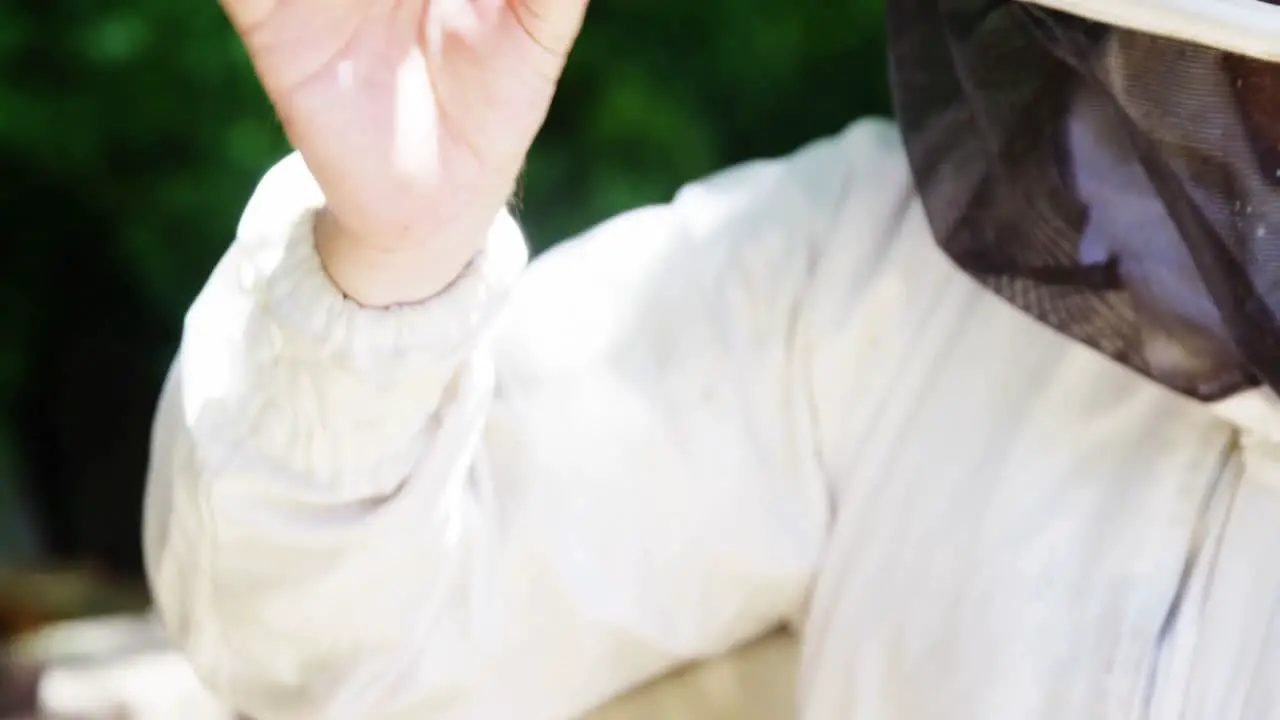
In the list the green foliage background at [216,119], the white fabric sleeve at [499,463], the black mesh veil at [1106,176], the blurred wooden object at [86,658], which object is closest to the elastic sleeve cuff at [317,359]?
the white fabric sleeve at [499,463]

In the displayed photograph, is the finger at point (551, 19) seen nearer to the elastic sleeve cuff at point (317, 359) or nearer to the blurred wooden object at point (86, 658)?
the elastic sleeve cuff at point (317, 359)

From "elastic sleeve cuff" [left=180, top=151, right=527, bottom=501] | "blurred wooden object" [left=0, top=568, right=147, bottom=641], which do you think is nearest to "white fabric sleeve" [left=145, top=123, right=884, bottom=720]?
"elastic sleeve cuff" [left=180, top=151, right=527, bottom=501]

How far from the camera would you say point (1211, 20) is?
1.36ft

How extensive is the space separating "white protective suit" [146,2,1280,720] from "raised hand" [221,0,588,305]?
0.07ft

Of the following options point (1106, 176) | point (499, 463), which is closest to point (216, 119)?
point (499, 463)

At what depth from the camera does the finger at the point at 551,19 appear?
0.44 m

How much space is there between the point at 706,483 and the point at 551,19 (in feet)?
0.75

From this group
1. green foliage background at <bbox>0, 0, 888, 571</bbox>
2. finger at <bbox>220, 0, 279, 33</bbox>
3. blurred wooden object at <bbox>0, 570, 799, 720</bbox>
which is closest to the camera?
finger at <bbox>220, 0, 279, 33</bbox>

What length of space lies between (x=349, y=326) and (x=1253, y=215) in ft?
1.07

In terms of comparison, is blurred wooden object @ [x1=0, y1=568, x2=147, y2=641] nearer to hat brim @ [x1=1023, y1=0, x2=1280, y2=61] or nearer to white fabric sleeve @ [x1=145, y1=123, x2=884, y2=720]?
white fabric sleeve @ [x1=145, y1=123, x2=884, y2=720]

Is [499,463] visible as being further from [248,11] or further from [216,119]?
[216,119]

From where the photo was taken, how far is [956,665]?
1.80 ft

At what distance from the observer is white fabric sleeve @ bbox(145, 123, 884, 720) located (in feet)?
1.60

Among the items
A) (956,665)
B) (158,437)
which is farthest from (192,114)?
(956,665)
